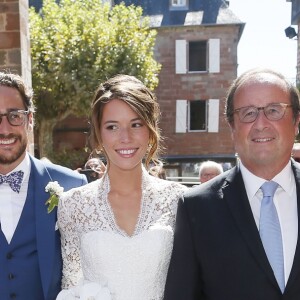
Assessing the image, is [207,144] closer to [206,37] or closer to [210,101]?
[210,101]

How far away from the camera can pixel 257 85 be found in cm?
221

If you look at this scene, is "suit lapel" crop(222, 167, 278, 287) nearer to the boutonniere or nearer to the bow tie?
the boutonniere

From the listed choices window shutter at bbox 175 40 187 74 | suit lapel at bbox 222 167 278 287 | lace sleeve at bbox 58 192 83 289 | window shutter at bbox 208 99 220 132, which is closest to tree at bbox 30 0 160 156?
window shutter at bbox 175 40 187 74

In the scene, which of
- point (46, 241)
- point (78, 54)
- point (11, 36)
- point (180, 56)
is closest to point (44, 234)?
point (46, 241)

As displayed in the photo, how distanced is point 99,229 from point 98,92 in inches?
30.8

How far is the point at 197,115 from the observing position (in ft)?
58.9

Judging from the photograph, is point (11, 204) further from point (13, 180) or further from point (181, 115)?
point (181, 115)

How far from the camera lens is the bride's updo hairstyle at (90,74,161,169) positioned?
8.77 feet

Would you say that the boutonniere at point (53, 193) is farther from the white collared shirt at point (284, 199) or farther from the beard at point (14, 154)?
the white collared shirt at point (284, 199)

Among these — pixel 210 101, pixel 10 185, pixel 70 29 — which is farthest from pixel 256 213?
pixel 210 101

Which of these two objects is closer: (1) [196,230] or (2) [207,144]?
(1) [196,230]

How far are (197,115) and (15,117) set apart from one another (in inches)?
607

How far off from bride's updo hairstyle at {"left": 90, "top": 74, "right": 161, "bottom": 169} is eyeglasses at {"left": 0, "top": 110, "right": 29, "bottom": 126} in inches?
16.0

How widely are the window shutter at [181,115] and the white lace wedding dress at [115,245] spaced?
48.9 feet
